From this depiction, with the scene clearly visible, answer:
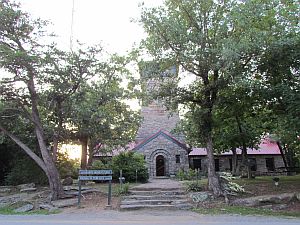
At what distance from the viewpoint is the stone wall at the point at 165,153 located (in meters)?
28.7

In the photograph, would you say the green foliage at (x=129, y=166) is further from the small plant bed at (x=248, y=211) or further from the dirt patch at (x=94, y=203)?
the small plant bed at (x=248, y=211)

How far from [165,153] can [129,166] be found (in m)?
8.29

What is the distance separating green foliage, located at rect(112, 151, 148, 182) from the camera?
21.2 metres

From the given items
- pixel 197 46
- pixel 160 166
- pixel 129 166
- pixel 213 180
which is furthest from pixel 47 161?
pixel 160 166

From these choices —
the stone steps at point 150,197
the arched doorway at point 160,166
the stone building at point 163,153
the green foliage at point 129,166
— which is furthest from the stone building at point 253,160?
the stone steps at point 150,197

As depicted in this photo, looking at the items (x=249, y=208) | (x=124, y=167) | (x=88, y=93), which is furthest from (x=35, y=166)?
(x=249, y=208)

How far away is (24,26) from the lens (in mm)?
13484

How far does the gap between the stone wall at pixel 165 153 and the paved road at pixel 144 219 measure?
17500mm

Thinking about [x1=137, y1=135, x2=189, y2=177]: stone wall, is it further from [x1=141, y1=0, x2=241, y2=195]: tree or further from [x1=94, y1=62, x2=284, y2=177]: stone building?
[x1=141, y1=0, x2=241, y2=195]: tree

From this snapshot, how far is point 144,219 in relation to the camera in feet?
31.9

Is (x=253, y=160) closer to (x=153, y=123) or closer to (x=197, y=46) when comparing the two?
(x=153, y=123)

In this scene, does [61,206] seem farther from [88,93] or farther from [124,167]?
[124,167]

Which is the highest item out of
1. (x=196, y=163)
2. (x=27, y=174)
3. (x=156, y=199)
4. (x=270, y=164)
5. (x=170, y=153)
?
(x=170, y=153)

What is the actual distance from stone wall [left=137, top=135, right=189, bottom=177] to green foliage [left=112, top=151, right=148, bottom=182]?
21.3ft
